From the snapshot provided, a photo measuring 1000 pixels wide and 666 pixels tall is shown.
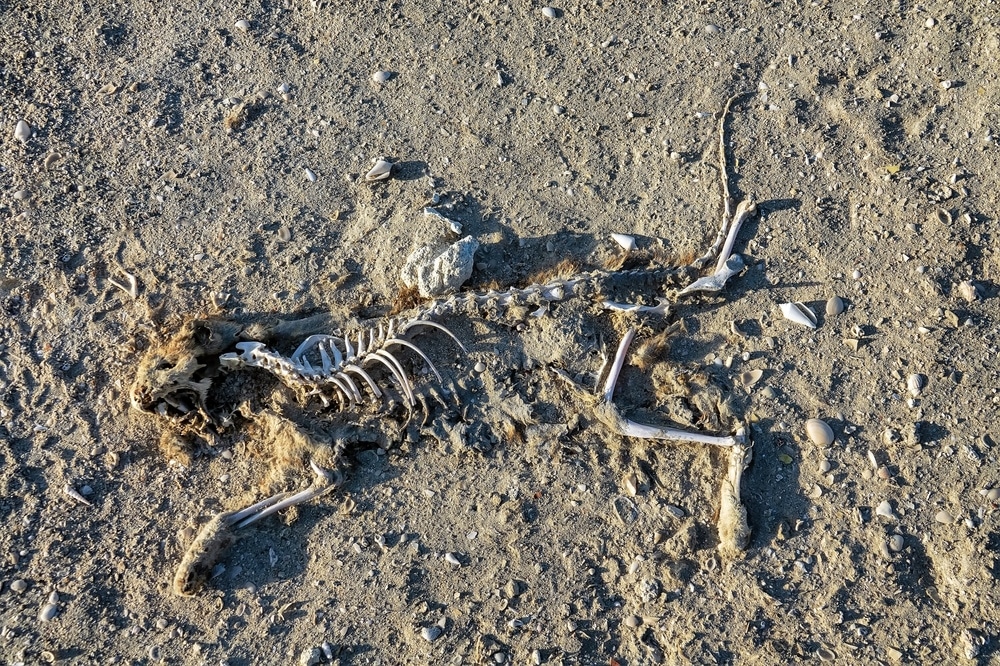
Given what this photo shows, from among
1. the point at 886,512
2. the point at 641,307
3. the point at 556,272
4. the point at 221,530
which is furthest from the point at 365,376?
the point at 886,512

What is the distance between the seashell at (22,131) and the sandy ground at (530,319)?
0.05 metres

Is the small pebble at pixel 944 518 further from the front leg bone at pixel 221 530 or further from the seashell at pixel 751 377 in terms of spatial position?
the front leg bone at pixel 221 530

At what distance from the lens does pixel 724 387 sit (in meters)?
3.24

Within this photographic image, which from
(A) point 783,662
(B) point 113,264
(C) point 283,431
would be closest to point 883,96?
(A) point 783,662

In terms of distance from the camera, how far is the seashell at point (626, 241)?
3465 mm

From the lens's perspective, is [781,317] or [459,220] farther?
[459,220]

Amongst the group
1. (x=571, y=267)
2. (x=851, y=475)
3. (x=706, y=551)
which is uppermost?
(x=571, y=267)

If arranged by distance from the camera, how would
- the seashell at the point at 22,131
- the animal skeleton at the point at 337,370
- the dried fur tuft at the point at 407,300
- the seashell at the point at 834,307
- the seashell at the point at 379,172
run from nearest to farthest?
the animal skeleton at the point at 337,370 → the seashell at the point at 834,307 → the dried fur tuft at the point at 407,300 → the seashell at the point at 379,172 → the seashell at the point at 22,131

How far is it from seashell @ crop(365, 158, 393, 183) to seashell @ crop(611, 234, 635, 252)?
1.22 meters

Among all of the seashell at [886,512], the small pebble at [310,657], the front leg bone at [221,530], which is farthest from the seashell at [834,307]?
the small pebble at [310,657]

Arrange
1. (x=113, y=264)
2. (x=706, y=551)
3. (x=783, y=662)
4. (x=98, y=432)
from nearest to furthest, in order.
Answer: (x=783, y=662), (x=706, y=551), (x=98, y=432), (x=113, y=264)

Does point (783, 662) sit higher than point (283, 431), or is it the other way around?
point (283, 431)

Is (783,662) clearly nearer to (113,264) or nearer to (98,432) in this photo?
(98,432)

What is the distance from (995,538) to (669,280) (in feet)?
5.71
